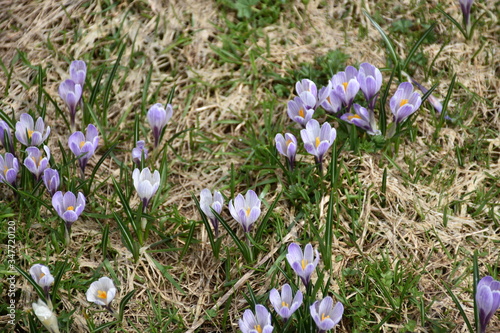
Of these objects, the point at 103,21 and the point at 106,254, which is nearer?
the point at 106,254

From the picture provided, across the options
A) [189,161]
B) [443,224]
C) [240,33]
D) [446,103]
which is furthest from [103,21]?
[443,224]

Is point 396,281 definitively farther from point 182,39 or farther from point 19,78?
point 19,78

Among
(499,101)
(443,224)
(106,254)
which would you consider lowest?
(106,254)

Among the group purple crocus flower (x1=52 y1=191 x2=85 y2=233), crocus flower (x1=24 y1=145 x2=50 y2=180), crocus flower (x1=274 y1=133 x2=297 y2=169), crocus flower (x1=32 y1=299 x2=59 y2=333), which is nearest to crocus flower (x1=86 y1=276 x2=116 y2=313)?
crocus flower (x1=32 y1=299 x2=59 y2=333)

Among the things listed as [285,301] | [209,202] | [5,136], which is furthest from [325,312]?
[5,136]

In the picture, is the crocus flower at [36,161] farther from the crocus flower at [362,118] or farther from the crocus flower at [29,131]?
the crocus flower at [362,118]

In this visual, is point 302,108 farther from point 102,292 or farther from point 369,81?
point 102,292

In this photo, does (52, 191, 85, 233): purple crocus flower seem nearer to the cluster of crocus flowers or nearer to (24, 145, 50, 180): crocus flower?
(24, 145, 50, 180): crocus flower
